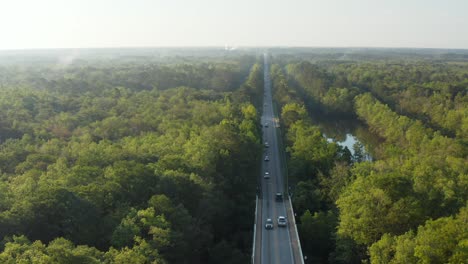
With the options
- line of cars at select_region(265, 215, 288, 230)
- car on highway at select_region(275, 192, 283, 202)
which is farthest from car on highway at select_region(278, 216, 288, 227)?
car on highway at select_region(275, 192, 283, 202)

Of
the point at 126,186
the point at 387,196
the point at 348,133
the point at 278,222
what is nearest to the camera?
the point at 387,196

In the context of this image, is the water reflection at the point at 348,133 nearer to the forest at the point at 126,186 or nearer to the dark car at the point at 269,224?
the forest at the point at 126,186

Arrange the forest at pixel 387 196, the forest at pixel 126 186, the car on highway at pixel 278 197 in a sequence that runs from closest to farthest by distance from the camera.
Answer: the forest at pixel 126 186 < the forest at pixel 387 196 < the car on highway at pixel 278 197

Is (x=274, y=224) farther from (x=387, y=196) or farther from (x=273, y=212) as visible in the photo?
(x=387, y=196)

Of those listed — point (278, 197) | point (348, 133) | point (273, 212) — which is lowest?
point (348, 133)

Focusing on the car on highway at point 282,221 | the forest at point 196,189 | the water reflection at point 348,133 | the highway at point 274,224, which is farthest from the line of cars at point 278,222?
the water reflection at point 348,133

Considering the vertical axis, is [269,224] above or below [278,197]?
above

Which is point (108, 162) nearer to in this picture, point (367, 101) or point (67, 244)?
point (67, 244)

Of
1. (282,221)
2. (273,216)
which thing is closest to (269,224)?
(282,221)

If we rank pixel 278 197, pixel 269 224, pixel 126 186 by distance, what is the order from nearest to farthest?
1. pixel 126 186
2. pixel 269 224
3. pixel 278 197

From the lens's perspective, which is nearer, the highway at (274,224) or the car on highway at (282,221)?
the highway at (274,224)
